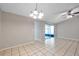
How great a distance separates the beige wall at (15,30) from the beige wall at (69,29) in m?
5.00

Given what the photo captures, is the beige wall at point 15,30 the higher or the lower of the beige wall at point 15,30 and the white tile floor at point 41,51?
the higher

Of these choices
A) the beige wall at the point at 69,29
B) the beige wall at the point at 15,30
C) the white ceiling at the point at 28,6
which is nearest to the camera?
the white ceiling at the point at 28,6

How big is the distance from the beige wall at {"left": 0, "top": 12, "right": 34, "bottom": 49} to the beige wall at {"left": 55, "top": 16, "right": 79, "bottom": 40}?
5.00 m

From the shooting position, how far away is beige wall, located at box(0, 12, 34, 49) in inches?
164

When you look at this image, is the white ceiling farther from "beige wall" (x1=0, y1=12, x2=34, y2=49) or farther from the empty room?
"beige wall" (x1=0, y1=12, x2=34, y2=49)

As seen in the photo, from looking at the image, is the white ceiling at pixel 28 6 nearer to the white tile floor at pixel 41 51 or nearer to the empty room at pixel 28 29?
the empty room at pixel 28 29

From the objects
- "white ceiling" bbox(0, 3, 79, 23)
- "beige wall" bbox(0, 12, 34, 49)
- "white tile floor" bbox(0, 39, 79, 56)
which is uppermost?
"white ceiling" bbox(0, 3, 79, 23)

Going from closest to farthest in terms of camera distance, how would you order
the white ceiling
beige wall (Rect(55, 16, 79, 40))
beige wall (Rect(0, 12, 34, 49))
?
the white ceiling < beige wall (Rect(0, 12, 34, 49)) < beige wall (Rect(55, 16, 79, 40))

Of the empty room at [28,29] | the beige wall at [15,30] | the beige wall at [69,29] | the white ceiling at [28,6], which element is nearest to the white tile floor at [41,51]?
the empty room at [28,29]

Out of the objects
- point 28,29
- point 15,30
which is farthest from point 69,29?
point 15,30

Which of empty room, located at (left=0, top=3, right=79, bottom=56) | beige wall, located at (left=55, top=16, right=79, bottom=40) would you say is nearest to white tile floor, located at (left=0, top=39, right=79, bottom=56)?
empty room, located at (left=0, top=3, right=79, bottom=56)

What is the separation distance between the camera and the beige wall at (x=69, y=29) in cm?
833

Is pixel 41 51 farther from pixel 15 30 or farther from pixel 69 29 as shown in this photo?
pixel 69 29

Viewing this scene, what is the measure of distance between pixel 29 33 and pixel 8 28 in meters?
1.87
